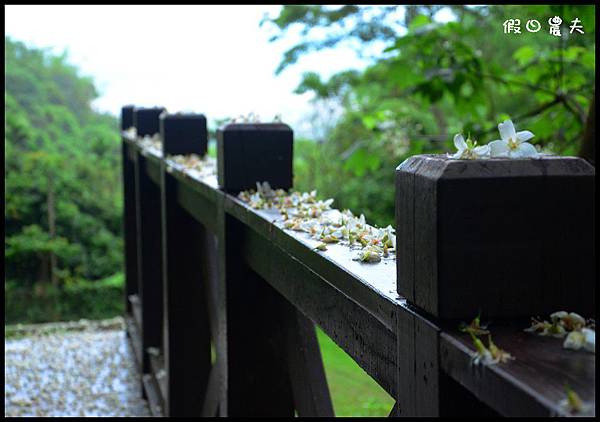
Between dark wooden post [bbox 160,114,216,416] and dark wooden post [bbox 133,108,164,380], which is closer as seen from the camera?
dark wooden post [bbox 160,114,216,416]

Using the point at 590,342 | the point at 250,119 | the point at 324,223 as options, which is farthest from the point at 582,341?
the point at 250,119

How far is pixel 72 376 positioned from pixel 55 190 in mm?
8965

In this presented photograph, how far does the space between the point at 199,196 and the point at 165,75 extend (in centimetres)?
1738

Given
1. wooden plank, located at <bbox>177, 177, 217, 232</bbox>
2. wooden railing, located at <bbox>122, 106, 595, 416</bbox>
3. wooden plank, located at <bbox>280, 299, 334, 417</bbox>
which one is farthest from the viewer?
wooden plank, located at <bbox>177, 177, 217, 232</bbox>

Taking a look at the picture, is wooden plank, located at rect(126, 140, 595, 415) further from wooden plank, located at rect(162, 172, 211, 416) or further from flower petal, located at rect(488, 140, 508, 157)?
wooden plank, located at rect(162, 172, 211, 416)

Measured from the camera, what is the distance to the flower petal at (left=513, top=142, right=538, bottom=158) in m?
0.87

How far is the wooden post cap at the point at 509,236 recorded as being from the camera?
2.71 feet

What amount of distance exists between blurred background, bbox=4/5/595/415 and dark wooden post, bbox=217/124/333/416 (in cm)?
15

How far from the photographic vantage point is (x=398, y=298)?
37.8 inches

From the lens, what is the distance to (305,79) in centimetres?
967

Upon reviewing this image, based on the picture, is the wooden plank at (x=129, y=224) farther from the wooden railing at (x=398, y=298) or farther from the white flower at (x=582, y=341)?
the white flower at (x=582, y=341)

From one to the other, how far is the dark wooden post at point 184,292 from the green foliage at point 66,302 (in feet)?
30.5

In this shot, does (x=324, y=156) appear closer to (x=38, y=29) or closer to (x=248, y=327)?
(x=38, y=29)

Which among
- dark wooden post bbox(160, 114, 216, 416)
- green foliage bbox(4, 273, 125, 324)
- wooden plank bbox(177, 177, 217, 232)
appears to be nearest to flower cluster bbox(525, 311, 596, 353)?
wooden plank bbox(177, 177, 217, 232)
